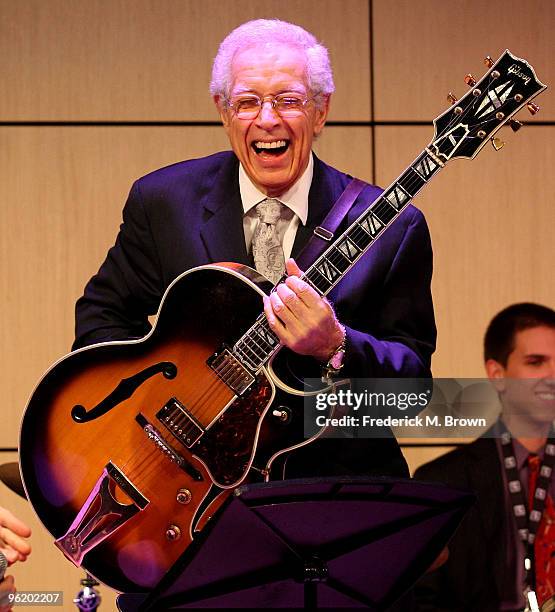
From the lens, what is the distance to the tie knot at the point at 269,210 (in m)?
2.66

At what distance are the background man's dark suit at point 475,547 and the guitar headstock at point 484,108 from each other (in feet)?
3.04

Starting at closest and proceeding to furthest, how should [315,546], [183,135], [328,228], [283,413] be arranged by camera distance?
1. [315,546]
2. [283,413]
3. [328,228]
4. [183,135]

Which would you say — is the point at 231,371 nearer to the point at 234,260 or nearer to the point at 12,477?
the point at 234,260

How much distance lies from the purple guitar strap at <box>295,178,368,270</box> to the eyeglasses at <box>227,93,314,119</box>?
219 millimetres

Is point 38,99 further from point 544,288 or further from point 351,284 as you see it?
point 544,288

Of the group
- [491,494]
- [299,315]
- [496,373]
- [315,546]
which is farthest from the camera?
[496,373]

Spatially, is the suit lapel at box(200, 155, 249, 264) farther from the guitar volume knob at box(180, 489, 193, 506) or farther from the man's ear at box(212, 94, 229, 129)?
the guitar volume knob at box(180, 489, 193, 506)

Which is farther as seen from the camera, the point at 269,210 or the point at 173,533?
the point at 269,210

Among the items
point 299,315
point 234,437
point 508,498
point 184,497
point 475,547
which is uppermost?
point 299,315

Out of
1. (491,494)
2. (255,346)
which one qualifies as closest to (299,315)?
(255,346)

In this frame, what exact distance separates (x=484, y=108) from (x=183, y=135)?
1215 millimetres

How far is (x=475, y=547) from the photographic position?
3.05 m

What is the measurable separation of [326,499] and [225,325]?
604 mm

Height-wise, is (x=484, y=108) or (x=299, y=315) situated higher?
(x=484, y=108)
